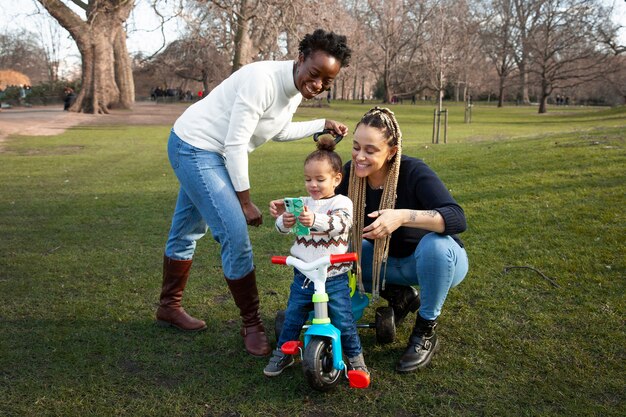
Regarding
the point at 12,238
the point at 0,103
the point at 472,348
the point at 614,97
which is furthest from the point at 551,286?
the point at 614,97

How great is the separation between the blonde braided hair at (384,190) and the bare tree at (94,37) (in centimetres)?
2628

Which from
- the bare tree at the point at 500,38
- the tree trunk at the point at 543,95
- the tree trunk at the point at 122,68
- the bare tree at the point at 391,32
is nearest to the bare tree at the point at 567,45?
the tree trunk at the point at 543,95

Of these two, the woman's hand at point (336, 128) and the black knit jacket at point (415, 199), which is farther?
the woman's hand at point (336, 128)

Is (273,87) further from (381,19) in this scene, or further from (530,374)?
(381,19)

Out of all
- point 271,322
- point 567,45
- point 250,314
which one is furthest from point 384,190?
point 567,45

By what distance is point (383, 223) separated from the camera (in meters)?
2.99

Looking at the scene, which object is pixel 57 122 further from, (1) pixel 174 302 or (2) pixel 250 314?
(2) pixel 250 314

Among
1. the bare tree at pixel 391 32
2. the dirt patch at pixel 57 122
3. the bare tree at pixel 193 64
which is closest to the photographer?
the dirt patch at pixel 57 122

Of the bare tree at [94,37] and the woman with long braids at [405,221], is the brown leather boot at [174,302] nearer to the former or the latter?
the woman with long braids at [405,221]

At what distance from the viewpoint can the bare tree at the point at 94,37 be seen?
28109 mm

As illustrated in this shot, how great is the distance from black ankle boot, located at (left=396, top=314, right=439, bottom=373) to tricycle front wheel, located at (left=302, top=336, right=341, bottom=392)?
1.39 feet

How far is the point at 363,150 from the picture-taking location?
11.0 ft

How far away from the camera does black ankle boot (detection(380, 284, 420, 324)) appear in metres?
3.86

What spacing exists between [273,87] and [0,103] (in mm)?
43811
